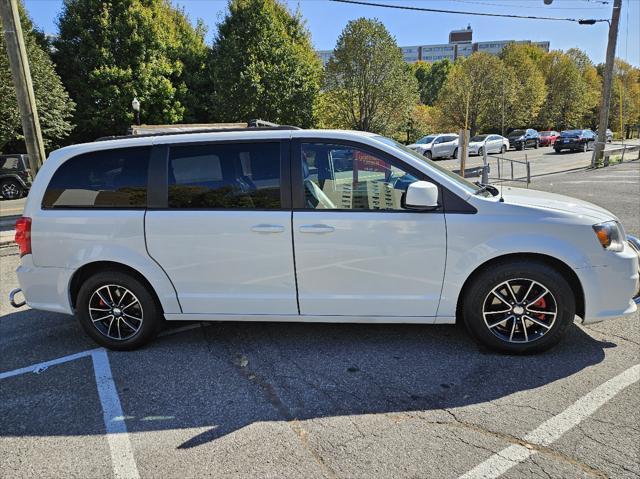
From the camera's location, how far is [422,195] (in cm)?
325

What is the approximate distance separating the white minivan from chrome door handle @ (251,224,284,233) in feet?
0.04

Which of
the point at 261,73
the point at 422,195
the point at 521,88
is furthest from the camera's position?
the point at 521,88

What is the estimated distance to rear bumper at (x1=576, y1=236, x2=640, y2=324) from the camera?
131 inches

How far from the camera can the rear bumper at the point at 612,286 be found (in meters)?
3.33

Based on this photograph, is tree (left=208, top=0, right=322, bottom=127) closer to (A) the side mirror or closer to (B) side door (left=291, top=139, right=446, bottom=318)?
(B) side door (left=291, top=139, right=446, bottom=318)

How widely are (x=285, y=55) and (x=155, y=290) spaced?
74.2ft

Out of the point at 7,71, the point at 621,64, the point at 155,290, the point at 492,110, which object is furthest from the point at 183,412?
the point at 621,64

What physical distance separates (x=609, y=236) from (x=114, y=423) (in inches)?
147

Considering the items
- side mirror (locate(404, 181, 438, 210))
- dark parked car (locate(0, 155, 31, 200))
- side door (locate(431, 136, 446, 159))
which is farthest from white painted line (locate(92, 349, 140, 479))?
side door (locate(431, 136, 446, 159))

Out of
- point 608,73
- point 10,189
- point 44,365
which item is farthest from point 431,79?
point 44,365

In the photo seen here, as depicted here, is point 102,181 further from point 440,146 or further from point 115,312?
point 440,146

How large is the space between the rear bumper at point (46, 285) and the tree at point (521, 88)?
42.1 m

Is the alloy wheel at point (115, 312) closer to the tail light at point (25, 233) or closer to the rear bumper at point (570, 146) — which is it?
the tail light at point (25, 233)

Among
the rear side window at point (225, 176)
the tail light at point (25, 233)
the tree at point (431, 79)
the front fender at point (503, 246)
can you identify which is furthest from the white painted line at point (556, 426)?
the tree at point (431, 79)
